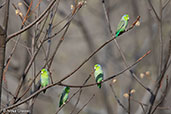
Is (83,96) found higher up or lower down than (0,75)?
higher up

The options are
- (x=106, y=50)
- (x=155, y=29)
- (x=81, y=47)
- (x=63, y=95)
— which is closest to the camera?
(x=63, y=95)

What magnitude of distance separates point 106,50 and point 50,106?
3.61 m

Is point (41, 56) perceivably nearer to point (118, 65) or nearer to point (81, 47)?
point (118, 65)

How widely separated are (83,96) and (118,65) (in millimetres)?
3597

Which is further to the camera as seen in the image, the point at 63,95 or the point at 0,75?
the point at 63,95

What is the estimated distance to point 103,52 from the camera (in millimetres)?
5965

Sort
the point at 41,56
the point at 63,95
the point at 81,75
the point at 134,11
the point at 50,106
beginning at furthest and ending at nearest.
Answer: the point at 81,75, the point at 50,106, the point at 41,56, the point at 134,11, the point at 63,95

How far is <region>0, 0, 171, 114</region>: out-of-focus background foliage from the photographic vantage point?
16.4ft

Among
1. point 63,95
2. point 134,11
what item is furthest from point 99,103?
point 63,95

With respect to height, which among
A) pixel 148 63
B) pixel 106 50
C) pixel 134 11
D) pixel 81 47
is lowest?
pixel 148 63

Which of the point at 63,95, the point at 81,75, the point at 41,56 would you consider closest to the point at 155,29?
the point at 63,95

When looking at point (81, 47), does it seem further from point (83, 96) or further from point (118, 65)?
point (118, 65)

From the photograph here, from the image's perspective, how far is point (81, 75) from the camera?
9.24 meters

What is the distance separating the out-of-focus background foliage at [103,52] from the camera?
16.4ft
